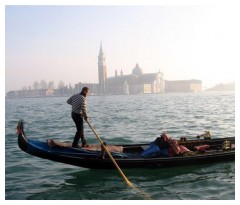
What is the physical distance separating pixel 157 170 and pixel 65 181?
66.4 inches

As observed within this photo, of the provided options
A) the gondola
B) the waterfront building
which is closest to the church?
the waterfront building

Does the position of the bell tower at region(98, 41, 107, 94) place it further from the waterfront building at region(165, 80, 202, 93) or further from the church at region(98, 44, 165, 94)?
the waterfront building at region(165, 80, 202, 93)

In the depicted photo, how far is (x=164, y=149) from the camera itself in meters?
6.19

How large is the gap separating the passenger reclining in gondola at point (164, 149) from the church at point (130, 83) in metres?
92.4

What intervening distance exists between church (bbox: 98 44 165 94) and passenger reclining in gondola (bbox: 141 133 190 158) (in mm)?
92395

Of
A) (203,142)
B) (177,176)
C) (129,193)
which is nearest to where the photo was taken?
(129,193)

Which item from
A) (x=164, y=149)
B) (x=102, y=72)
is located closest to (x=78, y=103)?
(x=164, y=149)

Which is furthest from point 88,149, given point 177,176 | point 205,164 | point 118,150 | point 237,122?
point 237,122

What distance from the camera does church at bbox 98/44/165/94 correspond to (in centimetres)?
10038

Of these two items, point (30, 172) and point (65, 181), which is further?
point (30, 172)

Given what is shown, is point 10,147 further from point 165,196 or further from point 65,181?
point 165,196

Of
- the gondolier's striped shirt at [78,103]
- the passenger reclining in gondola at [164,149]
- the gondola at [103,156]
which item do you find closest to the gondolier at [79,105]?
the gondolier's striped shirt at [78,103]

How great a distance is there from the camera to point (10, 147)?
8961 mm
